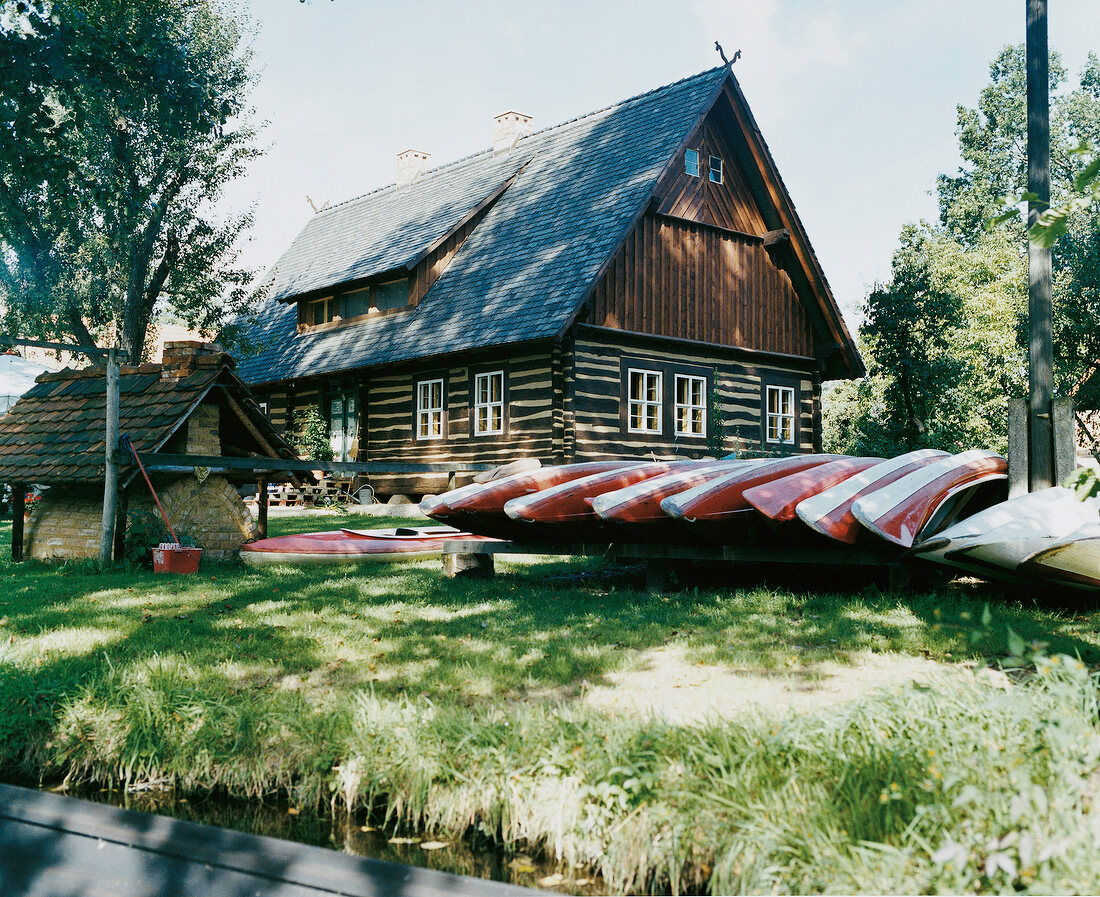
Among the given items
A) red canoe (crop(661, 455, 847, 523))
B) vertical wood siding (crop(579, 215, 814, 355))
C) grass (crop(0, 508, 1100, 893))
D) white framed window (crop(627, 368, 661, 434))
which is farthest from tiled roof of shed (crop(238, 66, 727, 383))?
grass (crop(0, 508, 1100, 893))

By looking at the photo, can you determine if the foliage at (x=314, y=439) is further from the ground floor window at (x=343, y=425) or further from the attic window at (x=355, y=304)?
Result: the attic window at (x=355, y=304)

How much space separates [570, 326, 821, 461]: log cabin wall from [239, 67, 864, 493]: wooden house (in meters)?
0.04

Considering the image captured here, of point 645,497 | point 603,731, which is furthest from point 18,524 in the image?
point 603,731

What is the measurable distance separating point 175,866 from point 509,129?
22806 mm

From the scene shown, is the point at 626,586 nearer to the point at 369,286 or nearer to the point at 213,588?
the point at 213,588

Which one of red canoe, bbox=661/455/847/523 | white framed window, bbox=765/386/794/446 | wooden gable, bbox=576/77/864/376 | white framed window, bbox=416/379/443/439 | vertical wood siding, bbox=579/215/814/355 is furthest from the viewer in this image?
white framed window, bbox=765/386/794/446

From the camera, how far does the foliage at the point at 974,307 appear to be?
2125 centimetres

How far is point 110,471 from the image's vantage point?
31.3ft

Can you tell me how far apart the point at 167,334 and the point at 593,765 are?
5414 cm

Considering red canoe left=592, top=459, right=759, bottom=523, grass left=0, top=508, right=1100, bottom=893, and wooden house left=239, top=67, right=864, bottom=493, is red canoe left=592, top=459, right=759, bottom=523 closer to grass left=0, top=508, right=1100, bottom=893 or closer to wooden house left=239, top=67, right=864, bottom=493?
grass left=0, top=508, right=1100, bottom=893

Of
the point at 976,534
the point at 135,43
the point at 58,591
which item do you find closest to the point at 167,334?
the point at 135,43

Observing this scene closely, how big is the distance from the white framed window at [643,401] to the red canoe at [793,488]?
9.50 metres

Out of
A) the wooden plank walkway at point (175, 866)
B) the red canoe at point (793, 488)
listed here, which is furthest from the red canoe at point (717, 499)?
the wooden plank walkway at point (175, 866)

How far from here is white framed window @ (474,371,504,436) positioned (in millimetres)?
18125
